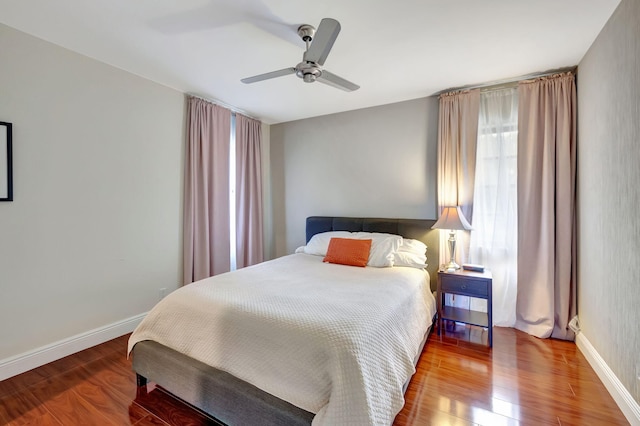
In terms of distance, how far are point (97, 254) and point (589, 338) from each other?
423cm

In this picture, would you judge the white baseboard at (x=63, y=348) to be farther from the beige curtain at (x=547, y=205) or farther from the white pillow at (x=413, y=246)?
the beige curtain at (x=547, y=205)

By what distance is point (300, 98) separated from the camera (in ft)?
10.8

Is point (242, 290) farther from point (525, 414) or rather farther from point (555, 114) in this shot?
point (555, 114)

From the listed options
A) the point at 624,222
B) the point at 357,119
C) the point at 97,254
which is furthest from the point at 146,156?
the point at 624,222

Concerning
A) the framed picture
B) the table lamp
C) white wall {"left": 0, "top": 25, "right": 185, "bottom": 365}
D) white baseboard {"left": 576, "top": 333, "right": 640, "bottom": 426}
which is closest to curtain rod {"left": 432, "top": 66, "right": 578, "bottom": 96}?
the table lamp

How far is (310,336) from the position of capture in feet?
4.60

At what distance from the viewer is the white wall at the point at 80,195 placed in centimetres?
208

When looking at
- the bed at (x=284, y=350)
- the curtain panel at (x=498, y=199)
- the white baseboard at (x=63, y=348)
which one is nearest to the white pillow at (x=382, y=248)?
the bed at (x=284, y=350)

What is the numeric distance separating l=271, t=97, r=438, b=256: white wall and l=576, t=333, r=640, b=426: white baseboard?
170 centimetres

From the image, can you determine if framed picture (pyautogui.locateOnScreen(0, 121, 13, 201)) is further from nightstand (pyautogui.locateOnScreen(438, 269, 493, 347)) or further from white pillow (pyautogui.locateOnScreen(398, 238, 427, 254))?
nightstand (pyautogui.locateOnScreen(438, 269, 493, 347))

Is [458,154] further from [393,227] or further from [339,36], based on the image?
[339,36]

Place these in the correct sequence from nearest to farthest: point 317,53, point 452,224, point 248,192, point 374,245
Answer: point 317,53
point 452,224
point 374,245
point 248,192

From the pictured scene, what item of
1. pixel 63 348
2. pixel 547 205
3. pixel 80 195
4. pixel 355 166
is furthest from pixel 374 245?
pixel 63 348

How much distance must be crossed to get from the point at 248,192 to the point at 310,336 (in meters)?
2.86
